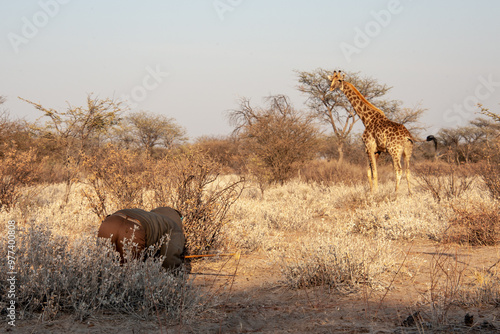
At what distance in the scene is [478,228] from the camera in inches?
238

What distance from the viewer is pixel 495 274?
4.06m

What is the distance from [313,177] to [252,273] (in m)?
11.5

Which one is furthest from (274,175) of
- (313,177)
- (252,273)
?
(252,273)

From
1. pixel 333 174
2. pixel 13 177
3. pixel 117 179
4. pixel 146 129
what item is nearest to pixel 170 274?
pixel 117 179

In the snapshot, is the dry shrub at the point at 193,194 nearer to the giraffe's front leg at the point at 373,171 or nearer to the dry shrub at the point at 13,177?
the dry shrub at the point at 13,177

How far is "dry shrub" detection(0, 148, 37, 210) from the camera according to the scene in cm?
833

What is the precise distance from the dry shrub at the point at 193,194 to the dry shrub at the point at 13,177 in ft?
13.6

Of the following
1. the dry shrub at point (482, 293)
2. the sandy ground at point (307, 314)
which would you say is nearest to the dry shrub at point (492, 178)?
the sandy ground at point (307, 314)

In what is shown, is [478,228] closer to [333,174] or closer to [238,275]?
[238,275]

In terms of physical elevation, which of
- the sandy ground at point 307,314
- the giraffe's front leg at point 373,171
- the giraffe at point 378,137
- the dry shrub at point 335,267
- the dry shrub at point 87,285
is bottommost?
the sandy ground at point 307,314

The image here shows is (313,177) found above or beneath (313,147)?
beneath

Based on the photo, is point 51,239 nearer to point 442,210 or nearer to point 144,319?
point 144,319

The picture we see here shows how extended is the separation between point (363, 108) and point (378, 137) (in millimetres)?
1057

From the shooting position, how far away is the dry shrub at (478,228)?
19.6ft
